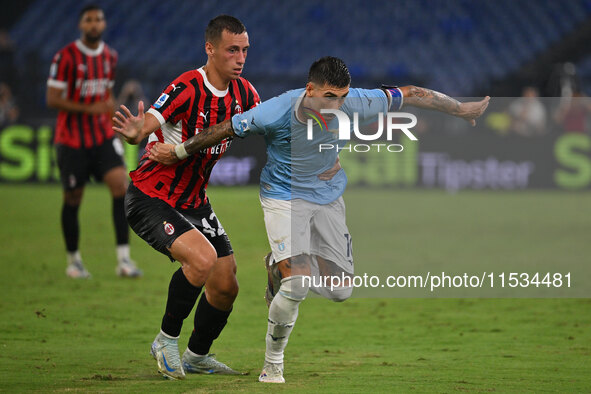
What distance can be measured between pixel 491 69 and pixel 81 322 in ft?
Result: 62.6

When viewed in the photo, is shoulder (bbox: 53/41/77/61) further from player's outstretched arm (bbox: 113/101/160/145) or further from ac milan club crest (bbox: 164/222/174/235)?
ac milan club crest (bbox: 164/222/174/235)

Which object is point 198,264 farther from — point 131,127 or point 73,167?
point 73,167

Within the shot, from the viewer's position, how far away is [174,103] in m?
5.16

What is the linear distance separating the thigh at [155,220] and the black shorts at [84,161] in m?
3.70

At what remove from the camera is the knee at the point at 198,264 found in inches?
198

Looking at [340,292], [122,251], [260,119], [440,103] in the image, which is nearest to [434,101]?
[440,103]

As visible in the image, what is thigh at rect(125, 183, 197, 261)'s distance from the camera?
16.8 feet

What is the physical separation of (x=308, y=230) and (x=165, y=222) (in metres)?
0.81

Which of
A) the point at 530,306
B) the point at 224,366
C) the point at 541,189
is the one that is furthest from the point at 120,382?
the point at 541,189

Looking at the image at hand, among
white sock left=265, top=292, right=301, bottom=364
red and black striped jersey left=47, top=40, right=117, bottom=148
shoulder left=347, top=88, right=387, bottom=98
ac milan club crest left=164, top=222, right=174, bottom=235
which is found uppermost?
red and black striped jersey left=47, top=40, right=117, bottom=148

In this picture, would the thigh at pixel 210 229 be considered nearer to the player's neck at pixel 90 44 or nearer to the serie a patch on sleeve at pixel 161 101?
the serie a patch on sleeve at pixel 161 101

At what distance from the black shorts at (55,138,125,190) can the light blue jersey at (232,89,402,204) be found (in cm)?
400

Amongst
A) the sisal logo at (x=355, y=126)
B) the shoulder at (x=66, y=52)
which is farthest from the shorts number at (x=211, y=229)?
the shoulder at (x=66, y=52)

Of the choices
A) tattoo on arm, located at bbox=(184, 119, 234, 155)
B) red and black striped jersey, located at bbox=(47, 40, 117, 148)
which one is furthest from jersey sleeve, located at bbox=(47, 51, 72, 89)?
tattoo on arm, located at bbox=(184, 119, 234, 155)
